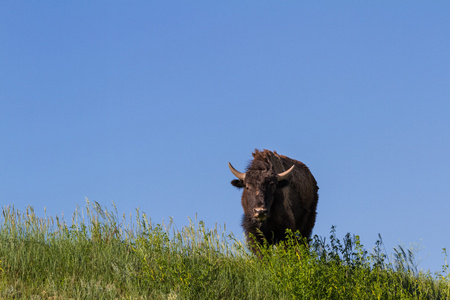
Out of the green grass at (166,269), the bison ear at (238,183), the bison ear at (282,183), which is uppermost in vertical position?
the bison ear at (238,183)

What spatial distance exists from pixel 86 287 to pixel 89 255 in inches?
51.5

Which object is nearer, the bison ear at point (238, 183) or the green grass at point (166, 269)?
the green grass at point (166, 269)

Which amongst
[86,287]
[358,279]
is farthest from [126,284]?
[358,279]

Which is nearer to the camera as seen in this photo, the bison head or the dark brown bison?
the bison head

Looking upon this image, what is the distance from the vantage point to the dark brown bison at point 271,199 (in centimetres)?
1148

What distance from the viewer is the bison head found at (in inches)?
444

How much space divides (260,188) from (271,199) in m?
0.42

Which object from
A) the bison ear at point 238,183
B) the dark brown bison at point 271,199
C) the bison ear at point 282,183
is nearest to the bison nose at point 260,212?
the dark brown bison at point 271,199

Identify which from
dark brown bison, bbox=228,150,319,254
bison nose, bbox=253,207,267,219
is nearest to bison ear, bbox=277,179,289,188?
dark brown bison, bbox=228,150,319,254

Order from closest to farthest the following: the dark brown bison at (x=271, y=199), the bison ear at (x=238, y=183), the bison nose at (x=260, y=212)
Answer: the bison nose at (x=260, y=212), the dark brown bison at (x=271, y=199), the bison ear at (x=238, y=183)

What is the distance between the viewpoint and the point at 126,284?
8.19 metres

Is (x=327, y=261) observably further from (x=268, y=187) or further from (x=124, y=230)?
(x=124, y=230)

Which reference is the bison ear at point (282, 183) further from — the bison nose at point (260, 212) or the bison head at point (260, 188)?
the bison nose at point (260, 212)

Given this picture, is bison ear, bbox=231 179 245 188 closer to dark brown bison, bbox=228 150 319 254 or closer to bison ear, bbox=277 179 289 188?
dark brown bison, bbox=228 150 319 254
